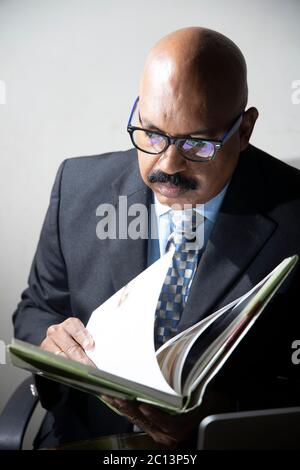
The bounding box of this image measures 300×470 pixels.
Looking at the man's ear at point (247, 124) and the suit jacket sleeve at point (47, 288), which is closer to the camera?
the man's ear at point (247, 124)

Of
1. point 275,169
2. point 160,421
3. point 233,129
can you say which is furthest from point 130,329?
point 275,169

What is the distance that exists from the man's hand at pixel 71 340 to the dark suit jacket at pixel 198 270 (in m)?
0.14

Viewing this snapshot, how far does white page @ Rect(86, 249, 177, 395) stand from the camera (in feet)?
3.21

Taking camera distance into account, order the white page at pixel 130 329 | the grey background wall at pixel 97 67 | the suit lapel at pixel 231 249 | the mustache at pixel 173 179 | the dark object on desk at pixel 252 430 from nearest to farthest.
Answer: the dark object on desk at pixel 252 430 → the white page at pixel 130 329 → the mustache at pixel 173 179 → the suit lapel at pixel 231 249 → the grey background wall at pixel 97 67

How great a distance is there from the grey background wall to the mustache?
359mm

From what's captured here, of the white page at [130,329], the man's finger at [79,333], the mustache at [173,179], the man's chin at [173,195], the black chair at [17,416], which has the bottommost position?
the black chair at [17,416]

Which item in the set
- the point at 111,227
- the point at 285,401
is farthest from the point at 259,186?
the point at 285,401

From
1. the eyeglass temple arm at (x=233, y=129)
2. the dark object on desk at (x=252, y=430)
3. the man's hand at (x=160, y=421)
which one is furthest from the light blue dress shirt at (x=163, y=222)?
the dark object on desk at (x=252, y=430)

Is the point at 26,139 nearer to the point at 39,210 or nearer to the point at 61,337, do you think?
the point at 39,210

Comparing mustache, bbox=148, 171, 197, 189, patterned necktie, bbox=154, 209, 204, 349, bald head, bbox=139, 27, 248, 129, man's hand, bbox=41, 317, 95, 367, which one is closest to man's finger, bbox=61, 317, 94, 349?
man's hand, bbox=41, 317, 95, 367

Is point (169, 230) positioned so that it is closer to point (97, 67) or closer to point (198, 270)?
point (198, 270)

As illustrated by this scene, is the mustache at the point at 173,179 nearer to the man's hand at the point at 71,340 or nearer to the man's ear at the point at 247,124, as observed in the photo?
the man's ear at the point at 247,124

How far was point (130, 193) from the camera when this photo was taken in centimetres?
132

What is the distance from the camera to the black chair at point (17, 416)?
1179 mm
